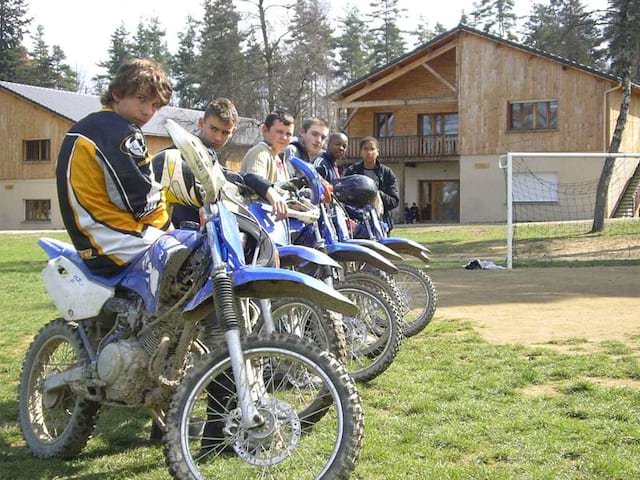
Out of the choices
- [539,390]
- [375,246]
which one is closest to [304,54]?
[375,246]

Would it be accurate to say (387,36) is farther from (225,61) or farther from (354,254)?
(354,254)

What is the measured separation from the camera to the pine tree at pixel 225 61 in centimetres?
4169

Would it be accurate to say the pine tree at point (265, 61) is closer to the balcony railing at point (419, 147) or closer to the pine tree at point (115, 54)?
the balcony railing at point (419, 147)

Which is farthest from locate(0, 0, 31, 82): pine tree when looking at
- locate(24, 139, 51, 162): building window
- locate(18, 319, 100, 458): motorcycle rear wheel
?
locate(18, 319, 100, 458): motorcycle rear wheel

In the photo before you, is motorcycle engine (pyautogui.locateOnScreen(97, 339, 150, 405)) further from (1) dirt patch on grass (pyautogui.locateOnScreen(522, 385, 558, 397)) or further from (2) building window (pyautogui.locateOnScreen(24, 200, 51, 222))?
(2) building window (pyautogui.locateOnScreen(24, 200, 51, 222))

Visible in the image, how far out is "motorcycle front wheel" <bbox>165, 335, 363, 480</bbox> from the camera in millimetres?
3240

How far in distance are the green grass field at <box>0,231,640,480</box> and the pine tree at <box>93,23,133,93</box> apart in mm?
77155

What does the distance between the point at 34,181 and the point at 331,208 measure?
134 feet

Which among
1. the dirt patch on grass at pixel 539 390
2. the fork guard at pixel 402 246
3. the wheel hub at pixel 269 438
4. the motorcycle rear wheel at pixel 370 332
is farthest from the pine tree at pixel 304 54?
the wheel hub at pixel 269 438

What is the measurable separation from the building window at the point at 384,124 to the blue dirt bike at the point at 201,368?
36925 mm

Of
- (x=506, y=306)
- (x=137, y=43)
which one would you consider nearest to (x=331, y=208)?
(x=506, y=306)

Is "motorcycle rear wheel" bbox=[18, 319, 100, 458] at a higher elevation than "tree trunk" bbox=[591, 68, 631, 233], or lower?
lower

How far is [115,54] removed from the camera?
8094 cm

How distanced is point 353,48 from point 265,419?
74404 millimetres
